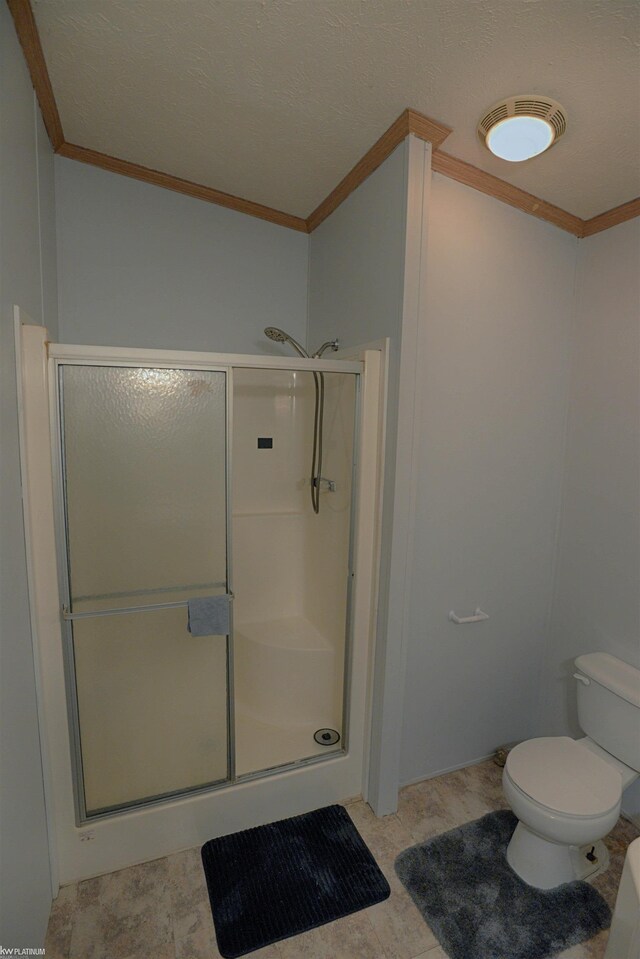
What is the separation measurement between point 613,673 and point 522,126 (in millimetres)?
2089

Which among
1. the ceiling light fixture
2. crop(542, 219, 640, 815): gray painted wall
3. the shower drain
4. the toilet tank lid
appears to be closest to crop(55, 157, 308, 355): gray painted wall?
the ceiling light fixture

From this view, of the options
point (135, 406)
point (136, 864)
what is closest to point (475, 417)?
point (135, 406)

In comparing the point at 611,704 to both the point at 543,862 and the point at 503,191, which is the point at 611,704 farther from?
the point at 503,191

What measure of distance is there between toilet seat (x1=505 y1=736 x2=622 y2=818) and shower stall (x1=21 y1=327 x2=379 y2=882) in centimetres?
67

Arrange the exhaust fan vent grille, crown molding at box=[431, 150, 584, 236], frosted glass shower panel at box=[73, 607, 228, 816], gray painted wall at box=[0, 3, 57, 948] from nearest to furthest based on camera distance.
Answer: gray painted wall at box=[0, 3, 57, 948] < the exhaust fan vent grille < frosted glass shower panel at box=[73, 607, 228, 816] < crown molding at box=[431, 150, 584, 236]

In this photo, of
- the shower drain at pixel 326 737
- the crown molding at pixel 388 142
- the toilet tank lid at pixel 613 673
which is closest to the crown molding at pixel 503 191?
the crown molding at pixel 388 142

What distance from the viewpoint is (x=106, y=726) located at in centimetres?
167

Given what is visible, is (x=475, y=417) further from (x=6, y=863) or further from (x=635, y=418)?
(x=6, y=863)

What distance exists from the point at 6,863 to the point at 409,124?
2.46 m

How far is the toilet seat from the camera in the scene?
1.54 metres

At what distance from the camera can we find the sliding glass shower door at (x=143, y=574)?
1525 millimetres

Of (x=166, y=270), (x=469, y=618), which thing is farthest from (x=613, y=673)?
(x=166, y=270)

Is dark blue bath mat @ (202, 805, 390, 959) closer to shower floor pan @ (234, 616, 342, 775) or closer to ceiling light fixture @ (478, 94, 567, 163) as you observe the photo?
shower floor pan @ (234, 616, 342, 775)

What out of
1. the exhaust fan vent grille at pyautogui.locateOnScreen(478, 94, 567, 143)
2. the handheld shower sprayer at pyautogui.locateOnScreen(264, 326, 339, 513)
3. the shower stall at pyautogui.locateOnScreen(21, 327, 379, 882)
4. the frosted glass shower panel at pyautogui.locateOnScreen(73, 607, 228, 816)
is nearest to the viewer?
the exhaust fan vent grille at pyautogui.locateOnScreen(478, 94, 567, 143)
